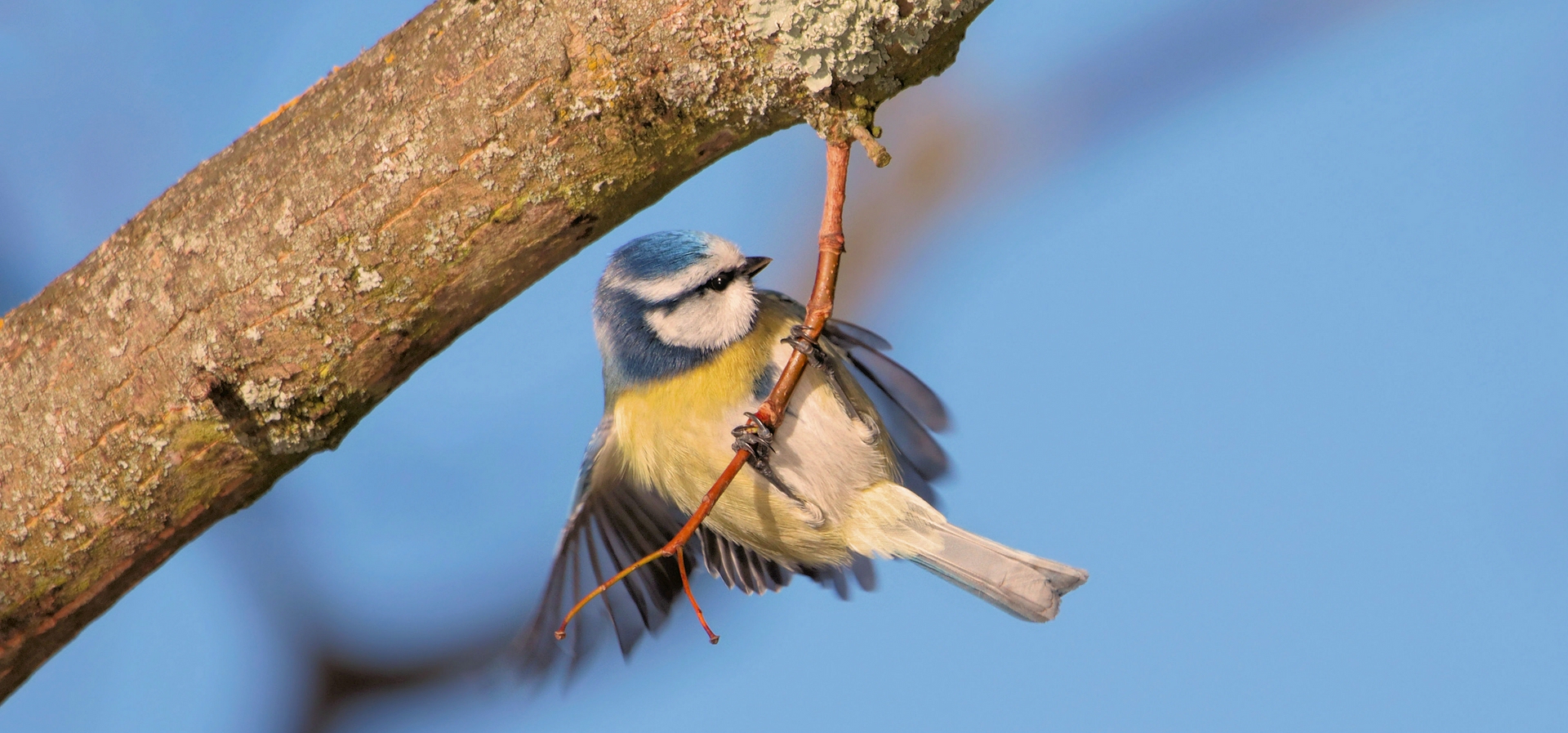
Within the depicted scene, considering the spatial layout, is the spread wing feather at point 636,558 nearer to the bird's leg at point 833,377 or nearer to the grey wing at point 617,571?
the grey wing at point 617,571

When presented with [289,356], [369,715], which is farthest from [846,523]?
[369,715]

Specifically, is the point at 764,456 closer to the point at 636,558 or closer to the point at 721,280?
the point at 721,280

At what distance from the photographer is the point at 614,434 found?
98.6 inches

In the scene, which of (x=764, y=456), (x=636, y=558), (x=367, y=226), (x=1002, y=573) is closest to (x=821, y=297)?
(x=367, y=226)

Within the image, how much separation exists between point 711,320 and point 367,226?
91cm

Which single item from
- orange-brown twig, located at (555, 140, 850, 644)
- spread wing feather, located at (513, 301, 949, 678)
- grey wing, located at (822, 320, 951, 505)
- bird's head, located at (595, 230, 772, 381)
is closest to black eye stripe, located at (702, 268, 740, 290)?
bird's head, located at (595, 230, 772, 381)

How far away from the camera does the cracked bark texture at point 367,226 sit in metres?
1.44

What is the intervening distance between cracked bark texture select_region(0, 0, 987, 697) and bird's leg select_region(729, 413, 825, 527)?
0.62 m

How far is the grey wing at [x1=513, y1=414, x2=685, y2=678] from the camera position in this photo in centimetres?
262

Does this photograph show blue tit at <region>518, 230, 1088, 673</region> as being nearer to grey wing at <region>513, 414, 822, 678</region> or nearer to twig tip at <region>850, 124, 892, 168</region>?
grey wing at <region>513, 414, 822, 678</region>

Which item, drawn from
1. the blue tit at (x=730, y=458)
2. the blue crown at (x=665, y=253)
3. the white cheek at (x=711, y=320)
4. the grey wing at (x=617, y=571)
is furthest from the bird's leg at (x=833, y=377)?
the grey wing at (x=617, y=571)

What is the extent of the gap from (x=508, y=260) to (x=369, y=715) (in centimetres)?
271

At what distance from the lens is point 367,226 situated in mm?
1494

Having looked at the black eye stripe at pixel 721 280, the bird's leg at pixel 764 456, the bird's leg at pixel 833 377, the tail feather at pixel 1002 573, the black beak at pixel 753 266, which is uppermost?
the black beak at pixel 753 266
